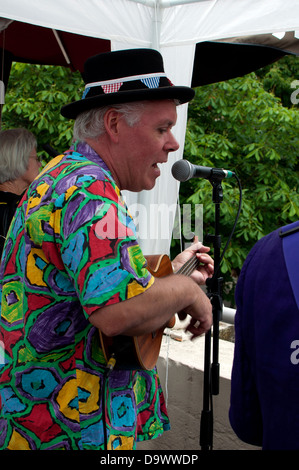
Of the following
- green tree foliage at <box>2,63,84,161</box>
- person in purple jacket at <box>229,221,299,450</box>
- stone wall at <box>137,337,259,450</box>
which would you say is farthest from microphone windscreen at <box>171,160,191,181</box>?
green tree foliage at <box>2,63,84,161</box>

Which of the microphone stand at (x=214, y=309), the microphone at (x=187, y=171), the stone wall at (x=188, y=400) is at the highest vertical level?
the microphone at (x=187, y=171)

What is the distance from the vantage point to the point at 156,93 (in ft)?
4.58

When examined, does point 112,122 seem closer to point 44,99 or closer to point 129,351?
point 129,351

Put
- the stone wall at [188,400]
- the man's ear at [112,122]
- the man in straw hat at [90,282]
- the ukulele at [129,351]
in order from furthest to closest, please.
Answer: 1. the stone wall at [188,400]
2. the man's ear at [112,122]
3. the ukulele at [129,351]
4. the man in straw hat at [90,282]

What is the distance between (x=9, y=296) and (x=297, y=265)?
78 cm

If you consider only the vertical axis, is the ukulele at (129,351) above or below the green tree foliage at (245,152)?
below

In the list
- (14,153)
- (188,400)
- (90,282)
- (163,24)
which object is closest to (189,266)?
(90,282)

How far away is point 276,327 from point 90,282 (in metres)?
0.41

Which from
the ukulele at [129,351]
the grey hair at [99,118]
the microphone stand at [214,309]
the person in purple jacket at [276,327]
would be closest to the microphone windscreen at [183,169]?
the microphone stand at [214,309]

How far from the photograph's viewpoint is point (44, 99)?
5.58m

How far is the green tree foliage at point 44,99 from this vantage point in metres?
5.56

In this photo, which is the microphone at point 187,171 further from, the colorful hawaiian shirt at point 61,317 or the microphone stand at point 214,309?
the colorful hawaiian shirt at point 61,317

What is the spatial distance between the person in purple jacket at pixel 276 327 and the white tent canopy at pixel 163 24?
1.99 metres
